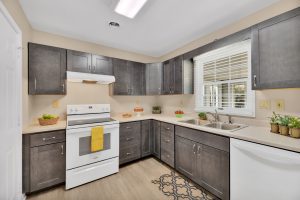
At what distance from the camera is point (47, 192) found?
1.88m

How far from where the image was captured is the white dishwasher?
111 centimetres

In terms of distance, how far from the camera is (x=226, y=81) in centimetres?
235

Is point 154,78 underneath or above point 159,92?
above

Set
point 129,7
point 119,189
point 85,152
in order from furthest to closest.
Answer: point 85,152 → point 119,189 → point 129,7

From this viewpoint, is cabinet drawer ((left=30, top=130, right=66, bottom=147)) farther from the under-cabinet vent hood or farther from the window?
the window

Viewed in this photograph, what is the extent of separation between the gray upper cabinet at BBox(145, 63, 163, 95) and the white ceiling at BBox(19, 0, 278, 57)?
2.05 feet

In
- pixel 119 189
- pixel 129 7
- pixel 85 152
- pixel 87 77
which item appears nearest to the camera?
pixel 129 7

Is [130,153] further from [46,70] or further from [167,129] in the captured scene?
[46,70]

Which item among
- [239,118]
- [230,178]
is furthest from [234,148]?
[239,118]

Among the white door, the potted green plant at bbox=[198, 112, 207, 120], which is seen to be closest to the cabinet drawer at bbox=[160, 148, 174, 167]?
the potted green plant at bbox=[198, 112, 207, 120]

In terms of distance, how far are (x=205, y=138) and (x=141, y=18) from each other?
2002 mm

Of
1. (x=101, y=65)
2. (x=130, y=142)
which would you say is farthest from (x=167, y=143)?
(x=101, y=65)

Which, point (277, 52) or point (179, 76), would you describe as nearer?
point (277, 52)

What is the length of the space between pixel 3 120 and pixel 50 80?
115cm
